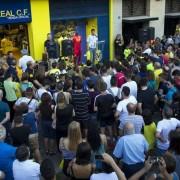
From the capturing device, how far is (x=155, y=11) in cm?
2012

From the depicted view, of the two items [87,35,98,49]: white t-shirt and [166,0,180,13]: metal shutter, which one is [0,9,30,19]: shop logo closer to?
[87,35,98,49]: white t-shirt

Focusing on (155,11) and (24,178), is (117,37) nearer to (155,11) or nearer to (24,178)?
(155,11)

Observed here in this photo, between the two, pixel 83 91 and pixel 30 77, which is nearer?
pixel 83 91

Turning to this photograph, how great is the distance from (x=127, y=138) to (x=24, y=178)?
181 centimetres

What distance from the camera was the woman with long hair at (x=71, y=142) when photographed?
6152 millimetres

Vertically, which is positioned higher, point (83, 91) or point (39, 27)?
point (39, 27)

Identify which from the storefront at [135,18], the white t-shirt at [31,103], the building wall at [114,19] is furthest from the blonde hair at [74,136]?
the storefront at [135,18]

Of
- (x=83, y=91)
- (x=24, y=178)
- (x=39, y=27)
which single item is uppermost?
(x=39, y=27)

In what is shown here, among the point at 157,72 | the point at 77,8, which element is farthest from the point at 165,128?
the point at 77,8

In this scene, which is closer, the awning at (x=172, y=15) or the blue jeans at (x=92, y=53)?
the blue jeans at (x=92, y=53)

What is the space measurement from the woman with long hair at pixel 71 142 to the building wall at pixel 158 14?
15.0 meters

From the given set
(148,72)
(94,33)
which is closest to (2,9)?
(94,33)

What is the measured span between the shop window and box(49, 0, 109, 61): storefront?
150 cm

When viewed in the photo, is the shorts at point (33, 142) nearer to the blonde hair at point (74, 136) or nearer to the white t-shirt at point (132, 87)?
the blonde hair at point (74, 136)
